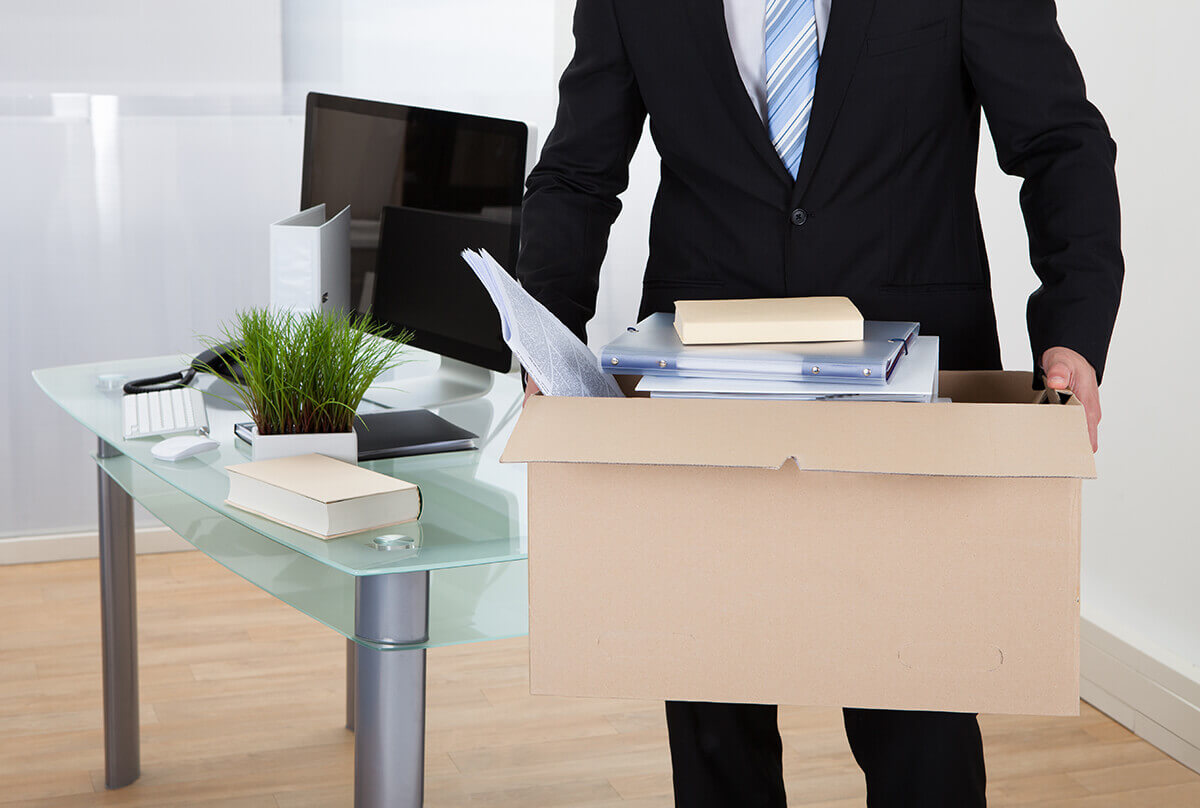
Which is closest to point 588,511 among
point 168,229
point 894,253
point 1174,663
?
point 894,253

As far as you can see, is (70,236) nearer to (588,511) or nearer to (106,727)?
(106,727)

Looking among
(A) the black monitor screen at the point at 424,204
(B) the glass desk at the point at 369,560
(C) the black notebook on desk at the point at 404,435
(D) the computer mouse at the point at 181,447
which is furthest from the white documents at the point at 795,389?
(A) the black monitor screen at the point at 424,204

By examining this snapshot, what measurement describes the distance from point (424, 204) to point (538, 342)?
1230 millimetres

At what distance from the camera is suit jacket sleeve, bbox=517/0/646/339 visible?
136 cm

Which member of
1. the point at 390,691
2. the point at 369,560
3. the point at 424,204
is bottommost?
the point at 390,691

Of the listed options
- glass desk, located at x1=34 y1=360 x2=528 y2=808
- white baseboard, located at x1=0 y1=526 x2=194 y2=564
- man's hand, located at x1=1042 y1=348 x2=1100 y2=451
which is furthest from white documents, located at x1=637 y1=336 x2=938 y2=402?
white baseboard, located at x1=0 y1=526 x2=194 y2=564

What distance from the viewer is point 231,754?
2.32 m

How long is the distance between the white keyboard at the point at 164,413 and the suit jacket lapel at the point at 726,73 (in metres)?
0.92

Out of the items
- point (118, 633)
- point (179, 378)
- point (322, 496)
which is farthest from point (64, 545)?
point (322, 496)

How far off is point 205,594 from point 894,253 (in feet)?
7.72

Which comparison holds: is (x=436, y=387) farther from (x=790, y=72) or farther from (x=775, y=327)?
(x=775, y=327)

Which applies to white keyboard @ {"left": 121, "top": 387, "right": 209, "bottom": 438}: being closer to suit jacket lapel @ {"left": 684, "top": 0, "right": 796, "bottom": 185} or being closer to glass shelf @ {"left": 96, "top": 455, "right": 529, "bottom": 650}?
glass shelf @ {"left": 96, "top": 455, "right": 529, "bottom": 650}

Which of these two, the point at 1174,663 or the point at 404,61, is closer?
the point at 1174,663

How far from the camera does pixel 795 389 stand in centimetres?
89
